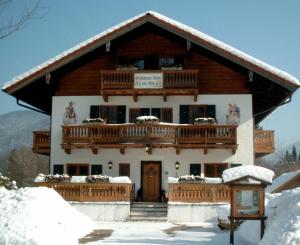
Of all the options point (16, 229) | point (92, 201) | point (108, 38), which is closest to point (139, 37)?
point (108, 38)

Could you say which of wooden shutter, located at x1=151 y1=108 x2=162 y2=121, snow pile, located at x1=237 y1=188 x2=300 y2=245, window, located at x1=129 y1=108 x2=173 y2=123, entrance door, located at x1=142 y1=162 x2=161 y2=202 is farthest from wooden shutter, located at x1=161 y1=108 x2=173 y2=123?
snow pile, located at x1=237 y1=188 x2=300 y2=245

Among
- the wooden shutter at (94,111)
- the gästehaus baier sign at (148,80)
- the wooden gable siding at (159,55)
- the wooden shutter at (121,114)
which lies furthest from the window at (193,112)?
the wooden shutter at (94,111)

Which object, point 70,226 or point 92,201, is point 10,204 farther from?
point 92,201

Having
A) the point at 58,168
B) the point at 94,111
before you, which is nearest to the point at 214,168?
the point at 94,111

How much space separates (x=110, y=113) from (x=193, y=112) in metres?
4.45

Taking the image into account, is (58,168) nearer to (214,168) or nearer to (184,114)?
(184,114)

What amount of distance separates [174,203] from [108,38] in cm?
963

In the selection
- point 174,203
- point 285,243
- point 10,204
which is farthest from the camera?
point 174,203

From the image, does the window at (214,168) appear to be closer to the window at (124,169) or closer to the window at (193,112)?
the window at (193,112)

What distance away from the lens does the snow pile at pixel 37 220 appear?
11.5 m

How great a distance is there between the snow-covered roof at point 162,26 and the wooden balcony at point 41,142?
3137 millimetres

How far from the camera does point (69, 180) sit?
23.0 m

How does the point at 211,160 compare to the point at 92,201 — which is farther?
the point at 211,160

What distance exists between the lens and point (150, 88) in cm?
2591
